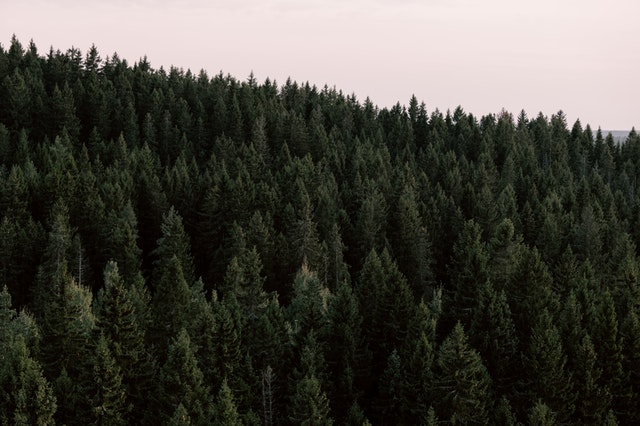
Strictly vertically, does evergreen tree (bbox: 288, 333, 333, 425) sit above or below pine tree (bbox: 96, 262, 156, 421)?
below

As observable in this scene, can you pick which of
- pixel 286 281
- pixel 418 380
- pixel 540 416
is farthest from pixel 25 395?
pixel 286 281

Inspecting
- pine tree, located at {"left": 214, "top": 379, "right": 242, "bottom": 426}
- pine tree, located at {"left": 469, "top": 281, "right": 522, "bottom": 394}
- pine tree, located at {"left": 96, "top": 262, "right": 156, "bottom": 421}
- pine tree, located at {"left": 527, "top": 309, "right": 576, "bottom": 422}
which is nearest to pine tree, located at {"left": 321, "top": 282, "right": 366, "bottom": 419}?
pine tree, located at {"left": 469, "top": 281, "right": 522, "bottom": 394}


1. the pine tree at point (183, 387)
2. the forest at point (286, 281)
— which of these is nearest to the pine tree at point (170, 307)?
the forest at point (286, 281)

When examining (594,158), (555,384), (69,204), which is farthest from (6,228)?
(594,158)

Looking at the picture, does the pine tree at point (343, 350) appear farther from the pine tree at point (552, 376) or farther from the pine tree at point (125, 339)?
the pine tree at point (125, 339)

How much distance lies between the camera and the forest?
44.7 meters

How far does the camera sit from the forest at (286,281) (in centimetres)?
4466

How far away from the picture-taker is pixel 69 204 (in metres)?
80.0

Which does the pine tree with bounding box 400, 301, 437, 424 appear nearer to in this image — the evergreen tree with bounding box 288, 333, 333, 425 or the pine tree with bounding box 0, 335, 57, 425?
the evergreen tree with bounding box 288, 333, 333, 425

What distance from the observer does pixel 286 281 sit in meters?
76.4

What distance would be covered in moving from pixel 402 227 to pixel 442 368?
42.2 metres

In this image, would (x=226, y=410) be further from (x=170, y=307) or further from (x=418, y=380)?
(x=170, y=307)

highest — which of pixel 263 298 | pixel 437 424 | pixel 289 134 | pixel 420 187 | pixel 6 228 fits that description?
pixel 289 134

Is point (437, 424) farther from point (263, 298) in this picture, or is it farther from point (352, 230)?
point (352, 230)
